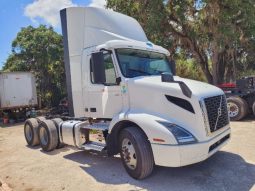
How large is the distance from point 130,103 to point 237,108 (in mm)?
6942

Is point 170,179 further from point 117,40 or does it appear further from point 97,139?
point 117,40

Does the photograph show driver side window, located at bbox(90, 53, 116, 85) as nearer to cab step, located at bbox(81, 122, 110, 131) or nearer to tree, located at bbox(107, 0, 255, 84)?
cab step, located at bbox(81, 122, 110, 131)

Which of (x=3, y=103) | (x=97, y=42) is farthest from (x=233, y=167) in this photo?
(x=3, y=103)

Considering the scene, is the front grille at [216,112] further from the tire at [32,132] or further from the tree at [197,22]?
the tree at [197,22]

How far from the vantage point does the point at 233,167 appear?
6.14m

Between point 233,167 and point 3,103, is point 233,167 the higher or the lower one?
the lower one

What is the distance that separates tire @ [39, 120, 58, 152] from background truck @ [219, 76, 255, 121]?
23.1 feet

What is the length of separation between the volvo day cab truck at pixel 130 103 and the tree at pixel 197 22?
986 centimetres

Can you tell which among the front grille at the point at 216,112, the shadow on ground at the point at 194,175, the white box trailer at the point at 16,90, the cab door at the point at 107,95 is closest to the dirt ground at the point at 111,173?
the shadow on ground at the point at 194,175

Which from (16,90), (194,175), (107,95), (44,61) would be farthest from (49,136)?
(44,61)

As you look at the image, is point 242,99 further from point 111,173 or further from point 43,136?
point 43,136

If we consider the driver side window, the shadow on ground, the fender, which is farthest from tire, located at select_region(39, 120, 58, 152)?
the driver side window

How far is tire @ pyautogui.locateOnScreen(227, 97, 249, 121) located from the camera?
37.7ft

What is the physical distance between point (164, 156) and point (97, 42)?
3.29 m
